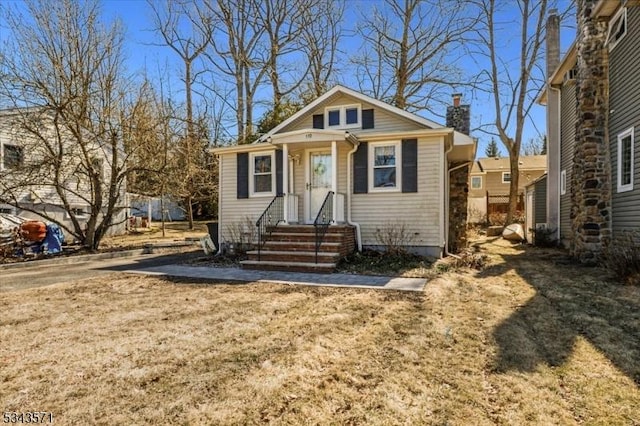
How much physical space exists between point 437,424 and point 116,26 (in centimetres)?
1526

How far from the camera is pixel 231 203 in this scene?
38.9ft

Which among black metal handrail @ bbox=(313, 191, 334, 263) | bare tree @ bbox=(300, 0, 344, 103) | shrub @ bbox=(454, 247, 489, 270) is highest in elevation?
bare tree @ bbox=(300, 0, 344, 103)

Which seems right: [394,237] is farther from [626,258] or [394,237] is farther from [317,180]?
[626,258]


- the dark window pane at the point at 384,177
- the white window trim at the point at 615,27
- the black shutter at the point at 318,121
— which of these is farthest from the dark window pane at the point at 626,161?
the black shutter at the point at 318,121

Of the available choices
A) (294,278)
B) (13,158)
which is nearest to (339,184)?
(294,278)

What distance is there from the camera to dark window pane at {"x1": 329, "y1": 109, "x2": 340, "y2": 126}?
38.5 ft

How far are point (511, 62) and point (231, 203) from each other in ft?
63.7

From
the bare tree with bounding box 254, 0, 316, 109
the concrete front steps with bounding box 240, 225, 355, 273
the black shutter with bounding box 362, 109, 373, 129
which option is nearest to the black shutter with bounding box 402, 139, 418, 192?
the black shutter with bounding box 362, 109, 373, 129

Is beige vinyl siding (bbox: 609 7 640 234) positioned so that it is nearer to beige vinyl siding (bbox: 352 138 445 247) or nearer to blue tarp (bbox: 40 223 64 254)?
beige vinyl siding (bbox: 352 138 445 247)

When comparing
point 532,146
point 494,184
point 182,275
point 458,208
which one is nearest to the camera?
point 182,275

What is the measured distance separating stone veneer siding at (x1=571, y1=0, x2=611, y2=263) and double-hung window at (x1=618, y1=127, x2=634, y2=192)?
10.3 inches

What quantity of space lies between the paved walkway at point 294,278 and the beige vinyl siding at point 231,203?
2597 mm

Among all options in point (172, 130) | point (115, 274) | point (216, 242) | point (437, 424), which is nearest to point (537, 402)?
point (437, 424)

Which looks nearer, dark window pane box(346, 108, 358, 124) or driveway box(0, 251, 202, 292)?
driveway box(0, 251, 202, 292)
